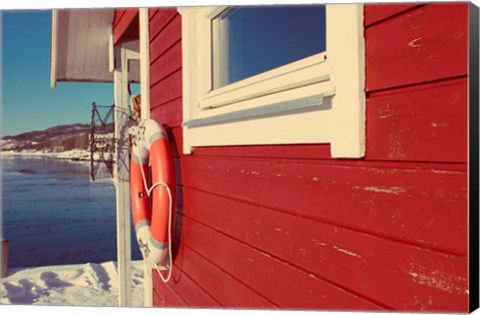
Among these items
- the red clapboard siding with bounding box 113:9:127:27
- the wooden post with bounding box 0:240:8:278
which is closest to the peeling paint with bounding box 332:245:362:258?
the red clapboard siding with bounding box 113:9:127:27

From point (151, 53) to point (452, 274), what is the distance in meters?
2.07

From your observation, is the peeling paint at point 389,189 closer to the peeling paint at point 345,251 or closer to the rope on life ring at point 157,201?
the peeling paint at point 345,251

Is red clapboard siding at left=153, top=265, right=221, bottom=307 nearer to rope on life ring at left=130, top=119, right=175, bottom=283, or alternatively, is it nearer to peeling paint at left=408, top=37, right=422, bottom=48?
rope on life ring at left=130, top=119, right=175, bottom=283

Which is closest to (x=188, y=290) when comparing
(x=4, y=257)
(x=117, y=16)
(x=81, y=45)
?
(x=117, y=16)

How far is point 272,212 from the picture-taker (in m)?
1.50

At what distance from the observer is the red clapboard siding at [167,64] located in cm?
221

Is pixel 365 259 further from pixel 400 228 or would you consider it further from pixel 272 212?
pixel 272 212

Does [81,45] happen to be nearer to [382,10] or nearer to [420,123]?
[382,10]

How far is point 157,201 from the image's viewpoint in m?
2.13

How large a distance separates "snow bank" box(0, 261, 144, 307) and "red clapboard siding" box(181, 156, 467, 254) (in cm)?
448

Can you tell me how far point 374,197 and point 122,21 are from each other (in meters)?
A: 2.79

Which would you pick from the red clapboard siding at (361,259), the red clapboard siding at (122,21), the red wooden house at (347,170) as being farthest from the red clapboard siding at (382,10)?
the red clapboard siding at (122,21)

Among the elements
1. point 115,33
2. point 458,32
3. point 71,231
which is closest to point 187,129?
point 458,32

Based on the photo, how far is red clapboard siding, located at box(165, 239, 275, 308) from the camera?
1.66m
